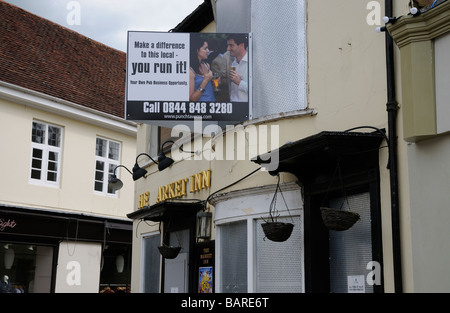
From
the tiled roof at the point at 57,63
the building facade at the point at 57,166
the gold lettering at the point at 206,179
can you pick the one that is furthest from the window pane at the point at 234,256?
the tiled roof at the point at 57,63

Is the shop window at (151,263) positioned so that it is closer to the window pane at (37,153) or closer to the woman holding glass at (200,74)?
the woman holding glass at (200,74)

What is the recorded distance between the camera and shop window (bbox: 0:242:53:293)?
723 inches

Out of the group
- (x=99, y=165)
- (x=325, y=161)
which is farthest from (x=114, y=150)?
(x=325, y=161)

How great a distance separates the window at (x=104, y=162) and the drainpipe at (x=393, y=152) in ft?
46.4

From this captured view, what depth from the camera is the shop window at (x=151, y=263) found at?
42.5ft

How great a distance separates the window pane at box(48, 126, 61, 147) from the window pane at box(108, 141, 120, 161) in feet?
6.70

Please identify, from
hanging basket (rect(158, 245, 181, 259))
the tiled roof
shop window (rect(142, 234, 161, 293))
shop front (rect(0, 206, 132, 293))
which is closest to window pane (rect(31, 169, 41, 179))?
shop front (rect(0, 206, 132, 293))

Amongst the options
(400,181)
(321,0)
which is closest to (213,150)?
(321,0)

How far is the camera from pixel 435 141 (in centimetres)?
639

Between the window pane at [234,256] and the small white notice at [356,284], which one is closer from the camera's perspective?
the small white notice at [356,284]

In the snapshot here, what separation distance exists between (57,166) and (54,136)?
91 centimetres

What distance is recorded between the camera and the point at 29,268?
61.9 feet
